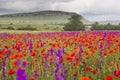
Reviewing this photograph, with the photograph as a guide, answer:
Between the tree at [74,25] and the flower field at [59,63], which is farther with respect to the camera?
the tree at [74,25]

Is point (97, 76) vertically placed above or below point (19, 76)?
below

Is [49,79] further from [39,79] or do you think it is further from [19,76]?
[19,76]

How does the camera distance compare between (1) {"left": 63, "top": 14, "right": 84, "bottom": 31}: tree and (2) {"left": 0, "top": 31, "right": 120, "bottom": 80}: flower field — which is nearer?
(2) {"left": 0, "top": 31, "right": 120, "bottom": 80}: flower field

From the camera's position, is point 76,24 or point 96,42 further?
point 76,24

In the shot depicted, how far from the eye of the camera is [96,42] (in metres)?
9.88

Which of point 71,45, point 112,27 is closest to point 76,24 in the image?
point 112,27

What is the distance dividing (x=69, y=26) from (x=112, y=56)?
45755mm

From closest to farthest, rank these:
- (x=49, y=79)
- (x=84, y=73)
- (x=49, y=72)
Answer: (x=49, y=79) → (x=49, y=72) → (x=84, y=73)

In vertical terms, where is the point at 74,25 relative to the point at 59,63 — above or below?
below

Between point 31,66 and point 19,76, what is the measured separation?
3.88m

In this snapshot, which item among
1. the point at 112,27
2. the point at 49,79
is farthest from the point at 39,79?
the point at 112,27

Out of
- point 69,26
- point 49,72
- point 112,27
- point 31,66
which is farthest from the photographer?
point 69,26

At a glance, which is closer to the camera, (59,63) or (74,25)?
(59,63)

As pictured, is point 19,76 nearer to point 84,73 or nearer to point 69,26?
point 84,73
